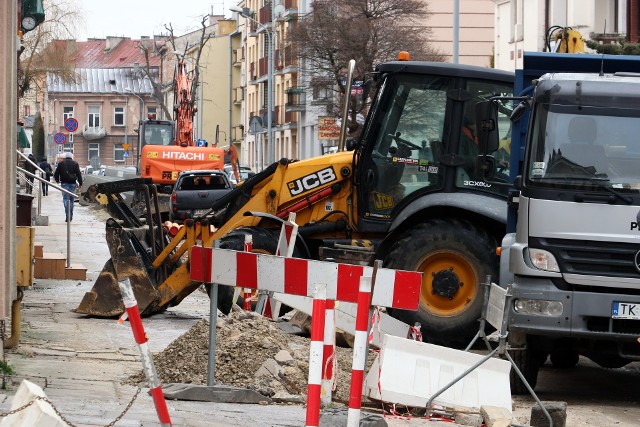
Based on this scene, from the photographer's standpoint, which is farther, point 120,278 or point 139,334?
point 120,278

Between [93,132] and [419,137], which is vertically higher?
[419,137]

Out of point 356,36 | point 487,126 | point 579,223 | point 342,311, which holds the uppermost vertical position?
point 356,36

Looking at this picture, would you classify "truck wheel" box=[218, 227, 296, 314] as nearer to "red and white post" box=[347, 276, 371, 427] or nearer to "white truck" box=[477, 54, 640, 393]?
"white truck" box=[477, 54, 640, 393]

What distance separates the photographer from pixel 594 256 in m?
10.8

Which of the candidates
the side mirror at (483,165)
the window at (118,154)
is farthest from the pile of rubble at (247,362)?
the window at (118,154)

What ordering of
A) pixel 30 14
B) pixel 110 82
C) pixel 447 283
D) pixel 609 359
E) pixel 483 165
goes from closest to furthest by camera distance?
pixel 609 359 < pixel 483 165 < pixel 447 283 < pixel 30 14 < pixel 110 82

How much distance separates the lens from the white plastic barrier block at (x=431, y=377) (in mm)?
9547

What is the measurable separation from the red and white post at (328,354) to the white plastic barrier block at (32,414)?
241cm

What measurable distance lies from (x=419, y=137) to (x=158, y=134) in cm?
3979

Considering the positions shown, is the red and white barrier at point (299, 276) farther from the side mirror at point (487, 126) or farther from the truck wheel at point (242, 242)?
the truck wheel at point (242, 242)

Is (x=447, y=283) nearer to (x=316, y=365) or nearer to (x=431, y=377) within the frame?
(x=431, y=377)

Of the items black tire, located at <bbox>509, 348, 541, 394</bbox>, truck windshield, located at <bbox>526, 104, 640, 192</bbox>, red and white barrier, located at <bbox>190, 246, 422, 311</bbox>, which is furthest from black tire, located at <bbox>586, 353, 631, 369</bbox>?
red and white barrier, located at <bbox>190, 246, 422, 311</bbox>

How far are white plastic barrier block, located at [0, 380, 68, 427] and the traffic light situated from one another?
11007mm

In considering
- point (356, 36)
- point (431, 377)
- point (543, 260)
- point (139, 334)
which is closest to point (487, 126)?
point (543, 260)
